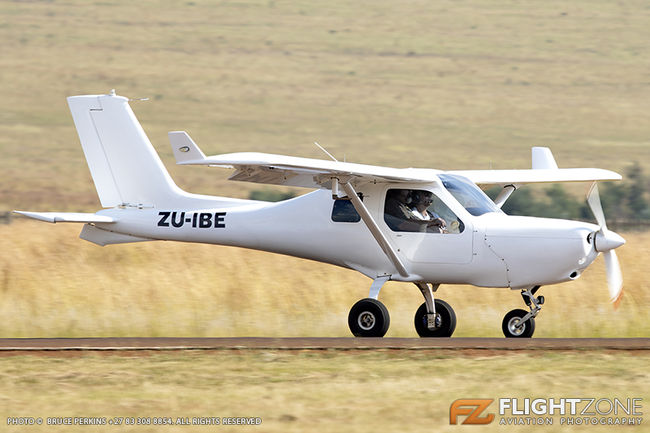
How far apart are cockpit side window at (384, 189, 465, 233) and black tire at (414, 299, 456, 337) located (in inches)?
53.7

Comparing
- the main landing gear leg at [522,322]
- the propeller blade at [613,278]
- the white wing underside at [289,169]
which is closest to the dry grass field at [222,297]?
the main landing gear leg at [522,322]

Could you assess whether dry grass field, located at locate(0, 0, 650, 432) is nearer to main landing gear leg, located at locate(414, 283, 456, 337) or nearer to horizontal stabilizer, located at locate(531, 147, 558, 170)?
main landing gear leg, located at locate(414, 283, 456, 337)

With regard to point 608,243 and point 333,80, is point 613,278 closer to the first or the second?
point 608,243

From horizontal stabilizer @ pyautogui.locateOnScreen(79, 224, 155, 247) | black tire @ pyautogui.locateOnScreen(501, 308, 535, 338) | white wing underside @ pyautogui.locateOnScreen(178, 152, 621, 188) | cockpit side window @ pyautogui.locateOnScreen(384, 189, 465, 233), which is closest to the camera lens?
white wing underside @ pyautogui.locateOnScreen(178, 152, 621, 188)

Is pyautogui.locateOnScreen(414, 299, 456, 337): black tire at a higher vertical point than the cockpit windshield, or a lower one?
lower

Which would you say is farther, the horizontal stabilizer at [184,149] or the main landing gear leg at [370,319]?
the main landing gear leg at [370,319]

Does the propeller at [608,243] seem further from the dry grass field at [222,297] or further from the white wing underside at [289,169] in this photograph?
the dry grass field at [222,297]

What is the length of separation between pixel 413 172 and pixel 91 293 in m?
7.38

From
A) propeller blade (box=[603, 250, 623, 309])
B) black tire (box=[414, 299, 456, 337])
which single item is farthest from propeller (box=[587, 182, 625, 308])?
black tire (box=[414, 299, 456, 337])

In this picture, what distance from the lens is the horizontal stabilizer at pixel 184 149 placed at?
1286cm

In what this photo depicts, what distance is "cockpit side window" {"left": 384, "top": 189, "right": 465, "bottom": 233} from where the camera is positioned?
1410cm

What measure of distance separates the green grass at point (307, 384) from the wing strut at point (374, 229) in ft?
8.55

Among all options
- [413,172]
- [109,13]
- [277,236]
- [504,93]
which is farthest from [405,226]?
[109,13]

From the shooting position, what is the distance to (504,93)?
73375mm
